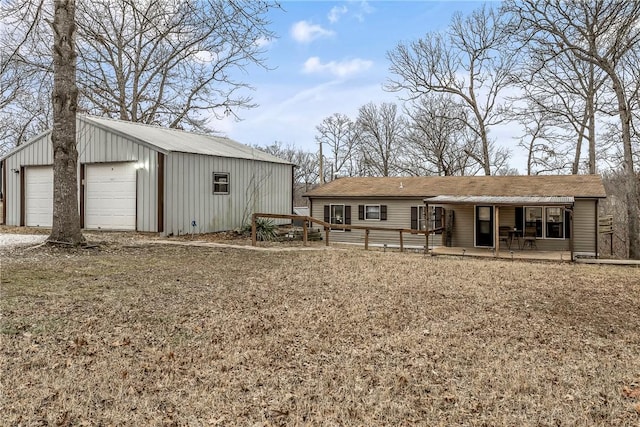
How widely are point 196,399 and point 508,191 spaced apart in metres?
17.3

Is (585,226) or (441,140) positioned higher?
(441,140)

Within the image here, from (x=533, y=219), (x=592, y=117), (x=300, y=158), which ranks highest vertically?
(x=300, y=158)

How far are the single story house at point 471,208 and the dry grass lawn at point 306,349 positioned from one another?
9.04 meters

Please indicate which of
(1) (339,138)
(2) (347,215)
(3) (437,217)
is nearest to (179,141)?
(2) (347,215)

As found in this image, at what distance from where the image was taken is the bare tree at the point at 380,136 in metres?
38.9

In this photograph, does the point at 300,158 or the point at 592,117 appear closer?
the point at 592,117

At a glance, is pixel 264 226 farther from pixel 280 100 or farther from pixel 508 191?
pixel 280 100

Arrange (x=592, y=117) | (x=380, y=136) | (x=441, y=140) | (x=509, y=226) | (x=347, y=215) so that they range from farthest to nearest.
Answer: (x=380, y=136) → (x=441, y=140) → (x=592, y=117) → (x=347, y=215) → (x=509, y=226)

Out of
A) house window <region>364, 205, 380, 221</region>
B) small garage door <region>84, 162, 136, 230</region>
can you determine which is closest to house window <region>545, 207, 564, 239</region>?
house window <region>364, 205, 380, 221</region>

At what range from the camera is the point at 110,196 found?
15406 millimetres

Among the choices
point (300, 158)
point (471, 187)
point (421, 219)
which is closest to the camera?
point (471, 187)

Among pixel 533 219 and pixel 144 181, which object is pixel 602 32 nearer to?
pixel 533 219

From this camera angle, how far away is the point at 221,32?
10656mm

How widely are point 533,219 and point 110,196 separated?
1542cm
